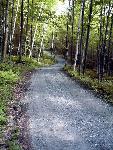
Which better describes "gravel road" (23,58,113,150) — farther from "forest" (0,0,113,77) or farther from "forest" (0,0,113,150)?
"forest" (0,0,113,77)

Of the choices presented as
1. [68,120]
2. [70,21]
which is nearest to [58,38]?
[70,21]

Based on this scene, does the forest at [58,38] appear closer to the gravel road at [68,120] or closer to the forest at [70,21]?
the forest at [70,21]

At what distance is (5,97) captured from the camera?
57.6ft

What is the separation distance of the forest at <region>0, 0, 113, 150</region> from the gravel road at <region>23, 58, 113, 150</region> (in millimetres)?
1397

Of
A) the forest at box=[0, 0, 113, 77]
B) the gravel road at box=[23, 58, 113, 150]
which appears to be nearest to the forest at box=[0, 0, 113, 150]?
the forest at box=[0, 0, 113, 77]

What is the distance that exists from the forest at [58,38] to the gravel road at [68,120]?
4.58ft

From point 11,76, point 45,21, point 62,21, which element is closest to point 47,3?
point 45,21

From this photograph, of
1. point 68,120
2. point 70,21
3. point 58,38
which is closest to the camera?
point 68,120

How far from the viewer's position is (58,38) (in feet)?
294

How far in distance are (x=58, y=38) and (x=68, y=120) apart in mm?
76530

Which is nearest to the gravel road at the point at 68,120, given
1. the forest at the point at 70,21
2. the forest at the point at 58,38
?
the forest at the point at 58,38

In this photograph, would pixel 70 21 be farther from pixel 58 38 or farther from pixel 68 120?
pixel 68 120

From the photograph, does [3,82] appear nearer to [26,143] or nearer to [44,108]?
[44,108]

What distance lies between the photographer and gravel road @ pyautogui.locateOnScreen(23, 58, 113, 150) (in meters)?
11.1
